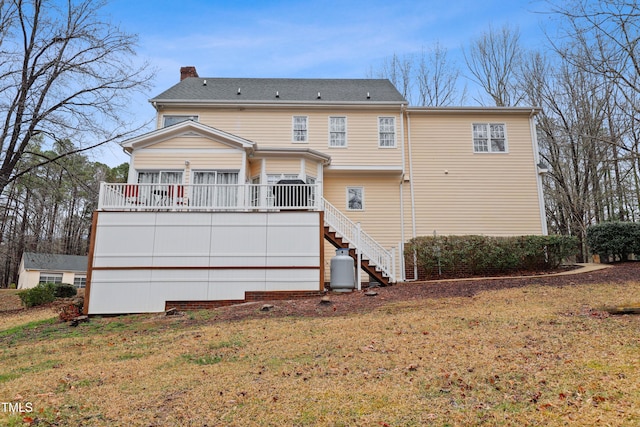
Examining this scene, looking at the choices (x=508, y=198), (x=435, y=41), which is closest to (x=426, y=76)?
(x=435, y=41)

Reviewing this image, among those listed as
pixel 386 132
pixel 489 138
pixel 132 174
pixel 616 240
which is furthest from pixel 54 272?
pixel 616 240

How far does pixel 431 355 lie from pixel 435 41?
3040cm

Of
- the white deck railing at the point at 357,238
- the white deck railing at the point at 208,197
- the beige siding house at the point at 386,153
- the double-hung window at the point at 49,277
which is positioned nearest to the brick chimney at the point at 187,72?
the beige siding house at the point at 386,153

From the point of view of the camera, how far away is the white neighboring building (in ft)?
106

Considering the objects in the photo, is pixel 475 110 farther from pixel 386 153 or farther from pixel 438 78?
pixel 438 78

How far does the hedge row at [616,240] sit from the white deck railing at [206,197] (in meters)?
11.2

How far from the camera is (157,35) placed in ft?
48.1

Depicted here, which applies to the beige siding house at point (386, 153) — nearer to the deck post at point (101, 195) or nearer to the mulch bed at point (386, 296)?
the deck post at point (101, 195)

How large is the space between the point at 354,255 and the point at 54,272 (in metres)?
29.8

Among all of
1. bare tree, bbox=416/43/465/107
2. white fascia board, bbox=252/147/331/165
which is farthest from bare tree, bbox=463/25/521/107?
white fascia board, bbox=252/147/331/165

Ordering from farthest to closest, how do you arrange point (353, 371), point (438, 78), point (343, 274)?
point (438, 78)
point (343, 274)
point (353, 371)

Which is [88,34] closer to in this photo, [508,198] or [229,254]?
[229,254]

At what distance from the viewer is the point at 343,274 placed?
12.3 metres

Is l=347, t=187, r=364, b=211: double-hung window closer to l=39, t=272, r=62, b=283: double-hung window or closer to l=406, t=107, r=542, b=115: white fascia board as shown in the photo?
l=406, t=107, r=542, b=115: white fascia board
